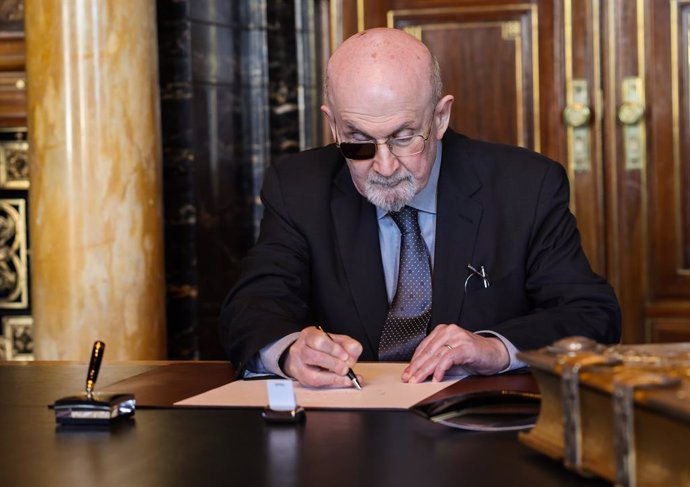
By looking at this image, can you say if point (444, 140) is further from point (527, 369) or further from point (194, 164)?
point (194, 164)

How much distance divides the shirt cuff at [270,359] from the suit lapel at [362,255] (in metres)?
0.46

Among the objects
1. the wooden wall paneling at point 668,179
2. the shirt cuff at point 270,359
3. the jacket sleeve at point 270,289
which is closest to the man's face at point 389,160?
the jacket sleeve at point 270,289

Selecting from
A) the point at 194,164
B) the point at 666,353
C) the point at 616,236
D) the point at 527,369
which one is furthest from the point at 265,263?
the point at 616,236

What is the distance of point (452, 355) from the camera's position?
7.55 ft

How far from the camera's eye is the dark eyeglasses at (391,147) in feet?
9.26

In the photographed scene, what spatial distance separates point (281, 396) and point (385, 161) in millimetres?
1032

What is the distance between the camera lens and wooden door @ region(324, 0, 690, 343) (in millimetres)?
5289

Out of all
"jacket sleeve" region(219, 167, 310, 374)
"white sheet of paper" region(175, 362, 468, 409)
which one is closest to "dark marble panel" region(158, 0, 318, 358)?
"jacket sleeve" region(219, 167, 310, 374)

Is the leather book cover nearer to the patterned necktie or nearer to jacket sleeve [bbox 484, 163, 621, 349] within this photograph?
jacket sleeve [bbox 484, 163, 621, 349]

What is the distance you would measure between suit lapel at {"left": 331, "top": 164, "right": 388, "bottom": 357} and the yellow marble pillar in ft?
5.70

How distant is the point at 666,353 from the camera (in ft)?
5.20

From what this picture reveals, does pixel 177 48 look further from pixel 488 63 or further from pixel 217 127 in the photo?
pixel 488 63

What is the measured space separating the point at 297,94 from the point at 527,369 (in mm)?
3226

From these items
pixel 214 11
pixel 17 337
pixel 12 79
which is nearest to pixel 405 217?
pixel 214 11
